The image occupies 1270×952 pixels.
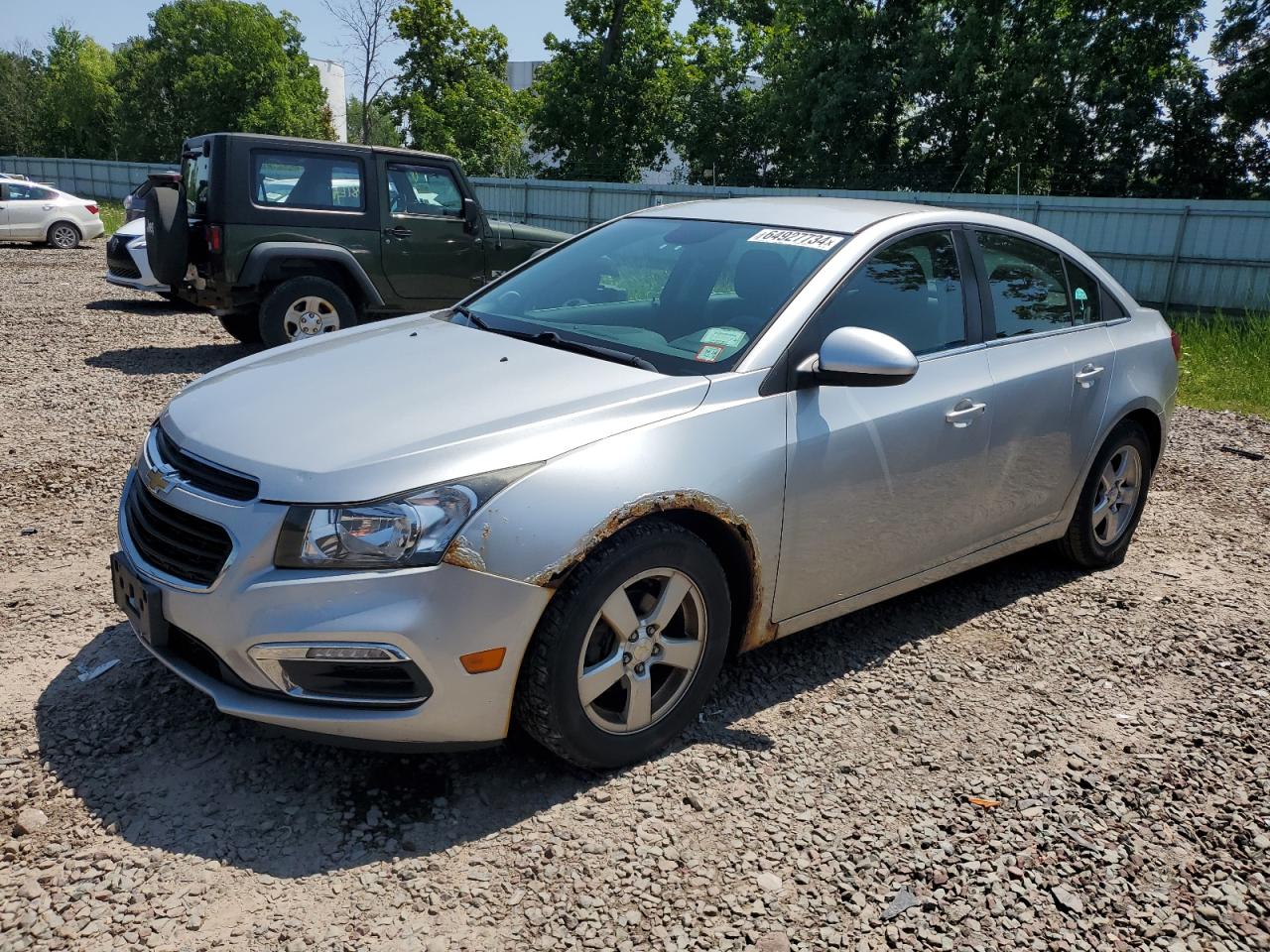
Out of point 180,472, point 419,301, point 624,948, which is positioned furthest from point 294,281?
point 624,948

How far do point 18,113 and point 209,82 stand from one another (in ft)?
52.2

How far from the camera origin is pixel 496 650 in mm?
2705

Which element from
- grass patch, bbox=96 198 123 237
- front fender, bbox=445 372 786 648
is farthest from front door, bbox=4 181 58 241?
front fender, bbox=445 372 786 648

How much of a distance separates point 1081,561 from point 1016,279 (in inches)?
57.3

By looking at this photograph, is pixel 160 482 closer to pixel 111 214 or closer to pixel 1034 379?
pixel 1034 379

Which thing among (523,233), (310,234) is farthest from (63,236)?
(310,234)

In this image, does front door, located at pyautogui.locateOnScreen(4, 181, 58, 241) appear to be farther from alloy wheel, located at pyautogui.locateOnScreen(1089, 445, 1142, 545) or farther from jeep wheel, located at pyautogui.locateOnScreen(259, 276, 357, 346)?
alloy wheel, located at pyautogui.locateOnScreen(1089, 445, 1142, 545)

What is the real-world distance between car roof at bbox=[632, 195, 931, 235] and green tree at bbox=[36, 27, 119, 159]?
6679 cm

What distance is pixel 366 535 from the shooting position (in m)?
2.63

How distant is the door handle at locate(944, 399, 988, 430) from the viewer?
378cm

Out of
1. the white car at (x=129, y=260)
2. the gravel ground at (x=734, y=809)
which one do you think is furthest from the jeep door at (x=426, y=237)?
the gravel ground at (x=734, y=809)

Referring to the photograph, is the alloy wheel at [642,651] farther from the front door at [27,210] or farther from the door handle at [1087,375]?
the front door at [27,210]

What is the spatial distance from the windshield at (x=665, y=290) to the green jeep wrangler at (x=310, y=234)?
5.29 meters

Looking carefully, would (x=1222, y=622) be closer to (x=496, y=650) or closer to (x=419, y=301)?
(x=496, y=650)
